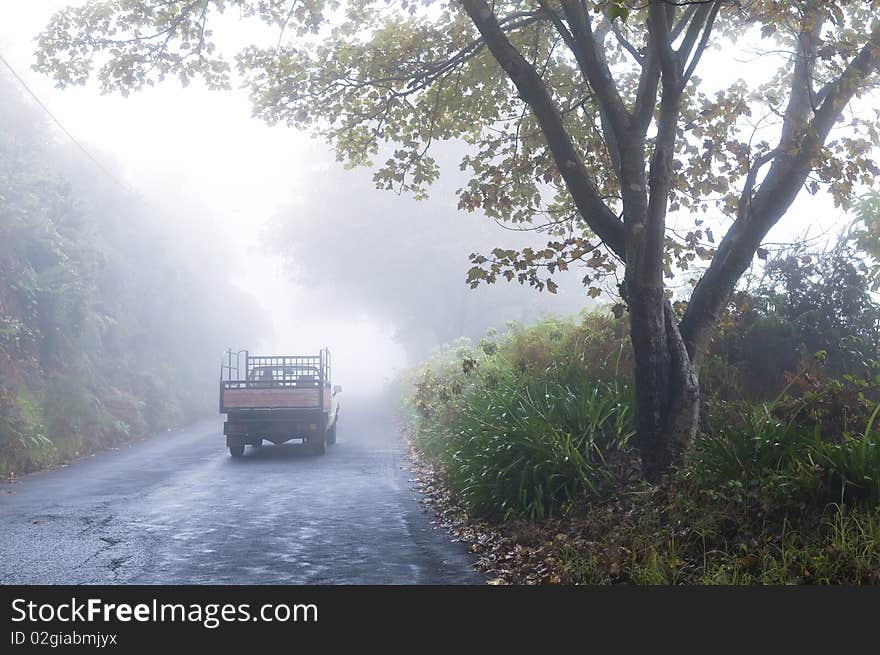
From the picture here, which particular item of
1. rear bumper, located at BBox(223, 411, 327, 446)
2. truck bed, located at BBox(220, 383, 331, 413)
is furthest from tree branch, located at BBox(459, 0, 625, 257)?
rear bumper, located at BBox(223, 411, 327, 446)

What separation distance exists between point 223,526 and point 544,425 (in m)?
3.81

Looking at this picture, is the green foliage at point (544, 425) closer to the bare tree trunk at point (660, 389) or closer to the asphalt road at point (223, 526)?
the bare tree trunk at point (660, 389)

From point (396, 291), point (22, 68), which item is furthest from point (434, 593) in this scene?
point (396, 291)

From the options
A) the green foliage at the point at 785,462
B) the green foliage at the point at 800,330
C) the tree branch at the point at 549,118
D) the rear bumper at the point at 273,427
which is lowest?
the rear bumper at the point at 273,427

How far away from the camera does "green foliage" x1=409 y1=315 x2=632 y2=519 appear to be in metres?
8.97

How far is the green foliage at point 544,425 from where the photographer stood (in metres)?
8.97

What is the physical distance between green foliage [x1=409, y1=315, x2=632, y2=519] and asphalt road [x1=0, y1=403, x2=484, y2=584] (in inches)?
33.8

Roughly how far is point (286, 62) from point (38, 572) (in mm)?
7476

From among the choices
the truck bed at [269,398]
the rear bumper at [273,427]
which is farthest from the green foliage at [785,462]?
the truck bed at [269,398]

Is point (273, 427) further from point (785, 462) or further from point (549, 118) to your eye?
point (785, 462)

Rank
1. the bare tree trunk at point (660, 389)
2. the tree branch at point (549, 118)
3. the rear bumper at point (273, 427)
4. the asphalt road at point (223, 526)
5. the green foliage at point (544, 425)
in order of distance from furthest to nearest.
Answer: the rear bumper at point (273, 427)
the tree branch at point (549, 118)
the green foliage at point (544, 425)
the bare tree trunk at point (660, 389)
the asphalt road at point (223, 526)

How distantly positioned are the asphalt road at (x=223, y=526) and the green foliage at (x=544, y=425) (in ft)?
2.81

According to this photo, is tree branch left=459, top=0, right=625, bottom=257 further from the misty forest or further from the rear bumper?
the rear bumper

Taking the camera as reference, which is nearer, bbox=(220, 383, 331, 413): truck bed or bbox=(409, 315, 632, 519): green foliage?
bbox=(409, 315, 632, 519): green foliage
